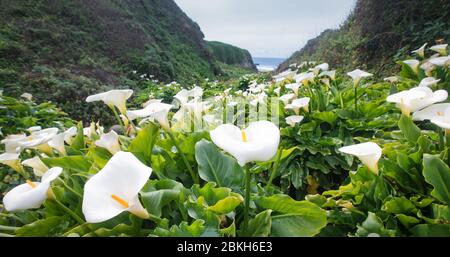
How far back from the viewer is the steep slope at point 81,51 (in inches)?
321

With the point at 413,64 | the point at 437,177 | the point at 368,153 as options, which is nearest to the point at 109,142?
the point at 368,153

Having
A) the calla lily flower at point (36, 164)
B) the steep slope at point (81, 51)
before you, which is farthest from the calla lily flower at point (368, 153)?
the steep slope at point (81, 51)

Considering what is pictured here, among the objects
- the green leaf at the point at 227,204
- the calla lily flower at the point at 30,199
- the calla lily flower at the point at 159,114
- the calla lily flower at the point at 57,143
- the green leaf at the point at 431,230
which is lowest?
the green leaf at the point at 431,230

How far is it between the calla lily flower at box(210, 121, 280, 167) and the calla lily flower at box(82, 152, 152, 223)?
0.22 meters

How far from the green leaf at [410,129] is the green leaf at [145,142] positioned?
39.6 inches

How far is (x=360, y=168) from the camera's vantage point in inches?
47.1

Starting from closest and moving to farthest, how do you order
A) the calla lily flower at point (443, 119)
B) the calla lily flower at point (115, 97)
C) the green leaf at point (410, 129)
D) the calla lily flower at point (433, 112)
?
the calla lily flower at point (443, 119) → the calla lily flower at point (433, 112) → the green leaf at point (410, 129) → the calla lily flower at point (115, 97)

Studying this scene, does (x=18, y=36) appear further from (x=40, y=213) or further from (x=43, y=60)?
(x=40, y=213)

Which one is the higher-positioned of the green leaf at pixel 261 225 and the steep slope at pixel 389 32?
the steep slope at pixel 389 32

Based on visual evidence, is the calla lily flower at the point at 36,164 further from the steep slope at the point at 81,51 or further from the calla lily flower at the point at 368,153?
the steep slope at the point at 81,51

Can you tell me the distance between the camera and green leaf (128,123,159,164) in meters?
→ 1.25

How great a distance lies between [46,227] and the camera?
1.02m

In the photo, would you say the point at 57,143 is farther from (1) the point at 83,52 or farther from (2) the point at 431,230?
(1) the point at 83,52

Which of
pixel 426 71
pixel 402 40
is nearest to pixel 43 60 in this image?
pixel 402 40
